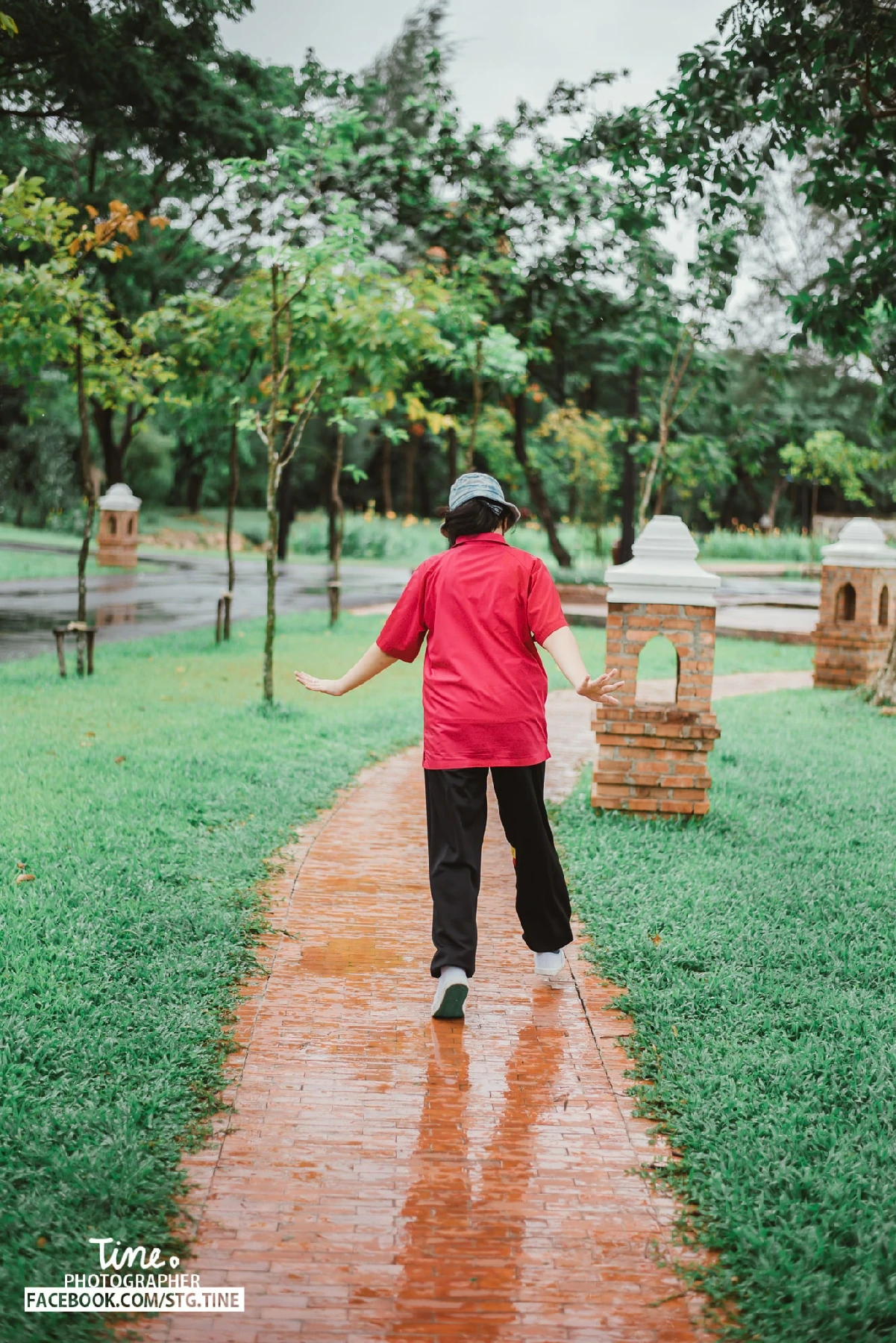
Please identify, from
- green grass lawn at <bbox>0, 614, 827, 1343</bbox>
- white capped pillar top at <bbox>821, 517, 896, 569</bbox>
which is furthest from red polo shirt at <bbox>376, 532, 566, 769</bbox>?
white capped pillar top at <bbox>821, 517, 896, 569</bbox>

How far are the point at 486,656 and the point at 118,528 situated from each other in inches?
961

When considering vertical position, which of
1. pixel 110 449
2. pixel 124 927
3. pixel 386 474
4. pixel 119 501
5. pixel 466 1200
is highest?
pixel 386 474

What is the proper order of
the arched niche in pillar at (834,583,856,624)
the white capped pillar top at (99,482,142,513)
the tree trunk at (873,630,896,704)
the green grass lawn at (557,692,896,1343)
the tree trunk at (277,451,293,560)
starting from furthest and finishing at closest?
the tree trunk at (277,451,293,560), the white capped pillar top at (99,482,142,513), the arched niche in pillar at (834,583,856,624), the tree trunk at (873,630,896,704), the green grass lawn at (557,692,896,1343)

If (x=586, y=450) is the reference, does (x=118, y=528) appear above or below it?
below

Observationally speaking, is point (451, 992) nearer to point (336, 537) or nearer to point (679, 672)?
point (679, 672)

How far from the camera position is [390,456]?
49.3 m

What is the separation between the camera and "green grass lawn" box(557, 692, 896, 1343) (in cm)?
274

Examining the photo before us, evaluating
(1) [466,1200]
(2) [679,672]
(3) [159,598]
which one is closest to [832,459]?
(3) [159,598]

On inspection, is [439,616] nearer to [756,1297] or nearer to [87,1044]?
[87,1044]

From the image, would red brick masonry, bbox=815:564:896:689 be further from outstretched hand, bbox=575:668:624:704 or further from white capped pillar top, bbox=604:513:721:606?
outstretched hand, bbox=575:668:624:704

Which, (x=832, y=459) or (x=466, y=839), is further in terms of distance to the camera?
(x=832, y=459)

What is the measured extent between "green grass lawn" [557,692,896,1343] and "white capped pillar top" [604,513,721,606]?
1.20 m

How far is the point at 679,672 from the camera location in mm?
6676

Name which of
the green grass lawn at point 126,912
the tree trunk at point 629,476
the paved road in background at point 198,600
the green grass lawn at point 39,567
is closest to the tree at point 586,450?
the paved road in background at point 198,600
